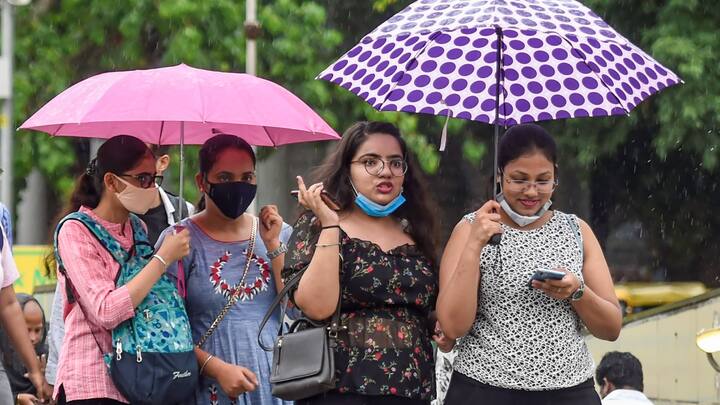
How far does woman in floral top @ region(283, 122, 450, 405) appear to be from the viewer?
5.27 metres

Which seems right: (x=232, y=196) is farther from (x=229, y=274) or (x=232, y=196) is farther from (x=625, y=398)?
(x=625, y=398)

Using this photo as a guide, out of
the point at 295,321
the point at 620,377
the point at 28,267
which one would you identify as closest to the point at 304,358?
the point at 295,321

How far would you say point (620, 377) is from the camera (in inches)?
327

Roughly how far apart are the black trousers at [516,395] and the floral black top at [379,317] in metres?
0.13

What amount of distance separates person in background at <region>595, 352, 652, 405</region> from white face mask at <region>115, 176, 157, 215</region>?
3.48 meters

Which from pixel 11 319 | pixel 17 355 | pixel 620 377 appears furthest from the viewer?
pixel 620 377

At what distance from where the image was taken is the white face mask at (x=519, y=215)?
17.9ft

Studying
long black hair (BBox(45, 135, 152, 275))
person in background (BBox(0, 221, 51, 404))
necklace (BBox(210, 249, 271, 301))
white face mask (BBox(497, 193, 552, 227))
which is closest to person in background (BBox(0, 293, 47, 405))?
person in background (BBox(0, 221, 51, 404))

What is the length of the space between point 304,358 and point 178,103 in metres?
1.19

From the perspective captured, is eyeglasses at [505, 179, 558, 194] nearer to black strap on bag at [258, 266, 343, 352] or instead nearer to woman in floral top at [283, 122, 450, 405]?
woman in floral top at [283, 122, 450, 405]

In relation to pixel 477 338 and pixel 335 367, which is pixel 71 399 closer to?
pixel 335 367

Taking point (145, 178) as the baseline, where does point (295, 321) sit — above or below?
below

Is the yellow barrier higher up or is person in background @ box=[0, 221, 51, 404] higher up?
person in background @ box=[0, 221, 51, 404]

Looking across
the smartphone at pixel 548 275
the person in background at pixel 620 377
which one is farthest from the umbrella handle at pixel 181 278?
the person in background at pixel 620 377
